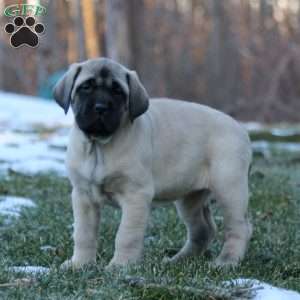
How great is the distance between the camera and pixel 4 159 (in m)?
8.99

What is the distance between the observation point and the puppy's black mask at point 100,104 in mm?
4012

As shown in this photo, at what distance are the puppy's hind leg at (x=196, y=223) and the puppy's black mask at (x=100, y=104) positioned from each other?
0.98 m

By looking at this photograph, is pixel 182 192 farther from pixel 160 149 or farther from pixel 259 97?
pixel 259 97

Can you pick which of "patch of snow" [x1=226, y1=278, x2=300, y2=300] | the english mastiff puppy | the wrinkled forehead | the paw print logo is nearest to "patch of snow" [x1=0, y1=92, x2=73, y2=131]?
the paw print logo

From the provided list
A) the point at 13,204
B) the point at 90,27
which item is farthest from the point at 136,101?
the point at 90,27

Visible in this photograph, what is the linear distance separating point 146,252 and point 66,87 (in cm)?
122

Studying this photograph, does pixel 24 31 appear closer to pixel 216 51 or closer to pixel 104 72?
pixel 104 72

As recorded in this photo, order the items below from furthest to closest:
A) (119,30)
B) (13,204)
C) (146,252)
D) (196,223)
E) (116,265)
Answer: (119,30) → (13,204) → (196,223) → (146,252) → (116,265)

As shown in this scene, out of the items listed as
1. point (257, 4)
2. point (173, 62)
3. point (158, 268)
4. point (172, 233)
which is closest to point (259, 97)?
point (173, 62)

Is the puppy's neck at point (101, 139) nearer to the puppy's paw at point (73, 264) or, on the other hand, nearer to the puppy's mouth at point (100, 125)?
the puppy's mouth at point (100, 125)

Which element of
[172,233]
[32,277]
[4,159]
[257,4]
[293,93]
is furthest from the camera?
[257,4]

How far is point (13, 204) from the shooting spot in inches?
239

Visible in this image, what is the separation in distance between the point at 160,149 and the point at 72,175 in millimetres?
547

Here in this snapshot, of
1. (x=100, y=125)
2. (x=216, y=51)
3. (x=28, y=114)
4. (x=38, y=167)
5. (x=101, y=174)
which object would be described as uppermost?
(x=100, y=125)
